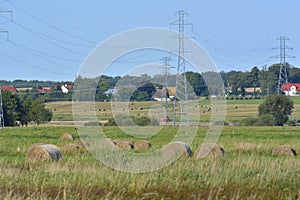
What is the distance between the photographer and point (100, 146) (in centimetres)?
2536

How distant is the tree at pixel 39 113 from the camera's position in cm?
9106

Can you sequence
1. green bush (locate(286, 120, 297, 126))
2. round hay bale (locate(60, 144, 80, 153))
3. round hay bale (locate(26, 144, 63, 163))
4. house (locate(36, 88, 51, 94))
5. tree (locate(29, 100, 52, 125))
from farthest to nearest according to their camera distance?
house (locate(36, 88, 51, 94)) → tree (locate(29, 100, 52, 125)) → green bush (locate(286, 120, 297, 126)) → round hay bale (locate(60, 144, 80, 153)) → round hay bale (locate(26, 144, 63, 163))

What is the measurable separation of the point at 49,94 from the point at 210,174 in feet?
302

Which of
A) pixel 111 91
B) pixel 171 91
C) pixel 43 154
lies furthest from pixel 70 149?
pixel 171 91

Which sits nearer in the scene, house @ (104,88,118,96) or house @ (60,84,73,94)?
house @ (104,88,118,96)

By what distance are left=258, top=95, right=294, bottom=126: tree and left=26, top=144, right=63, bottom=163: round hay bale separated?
2582 inches

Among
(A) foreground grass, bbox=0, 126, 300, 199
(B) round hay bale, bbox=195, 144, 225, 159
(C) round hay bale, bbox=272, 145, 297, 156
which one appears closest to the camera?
(A) foreground grass, bbox=0, 126, 300, 199

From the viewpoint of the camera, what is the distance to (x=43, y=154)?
2133cm

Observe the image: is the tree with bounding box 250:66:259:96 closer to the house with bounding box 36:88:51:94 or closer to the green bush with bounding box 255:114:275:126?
the house with bounding box 36:88:51:94

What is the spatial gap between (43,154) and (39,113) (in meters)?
71.4

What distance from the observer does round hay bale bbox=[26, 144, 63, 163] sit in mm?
21109

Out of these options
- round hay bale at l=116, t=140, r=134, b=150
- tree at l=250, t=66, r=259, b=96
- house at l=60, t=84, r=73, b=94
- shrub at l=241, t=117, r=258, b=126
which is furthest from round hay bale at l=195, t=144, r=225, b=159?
tree at l=250, t=66, r=259, b=96

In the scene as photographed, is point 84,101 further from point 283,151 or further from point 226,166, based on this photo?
point 226,166

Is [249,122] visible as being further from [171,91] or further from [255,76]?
[255,76]
